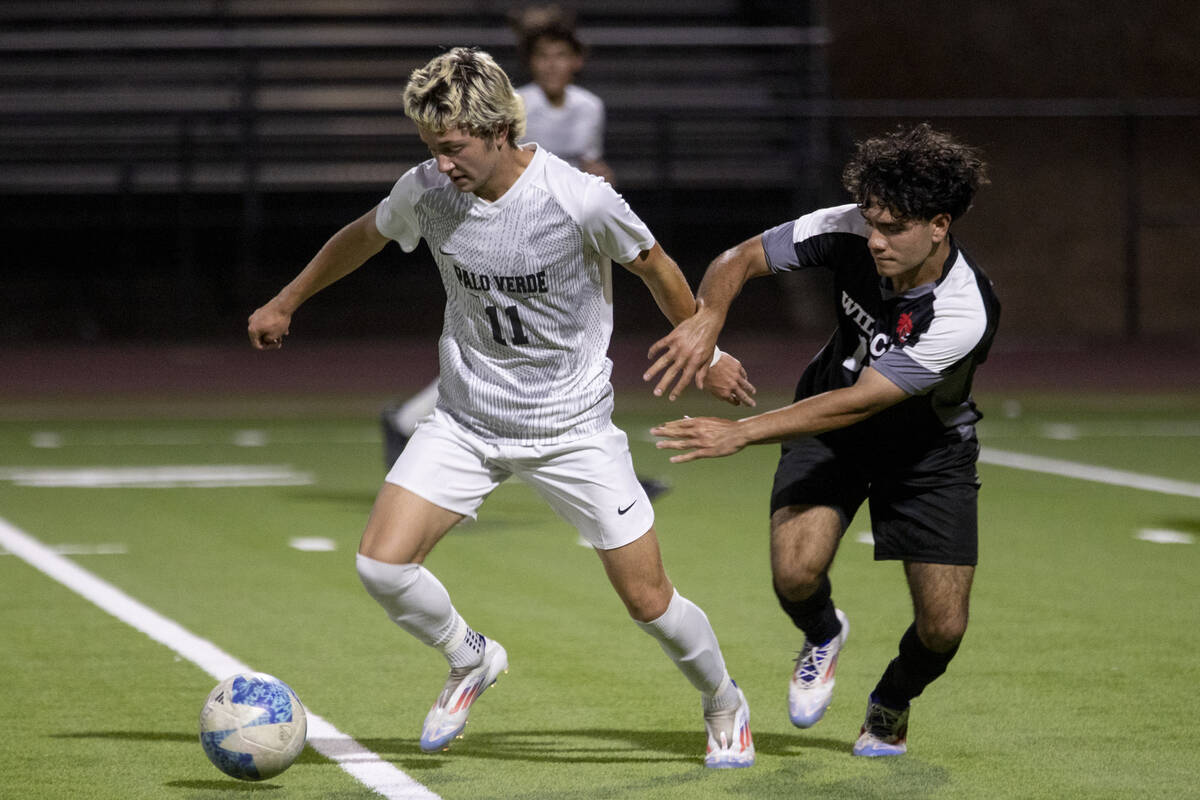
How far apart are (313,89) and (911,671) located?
1557 cm

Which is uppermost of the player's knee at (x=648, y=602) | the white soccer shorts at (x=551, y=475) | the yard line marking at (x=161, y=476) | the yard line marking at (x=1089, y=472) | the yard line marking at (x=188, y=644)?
the white soccer shorts at (x=551, y=475)

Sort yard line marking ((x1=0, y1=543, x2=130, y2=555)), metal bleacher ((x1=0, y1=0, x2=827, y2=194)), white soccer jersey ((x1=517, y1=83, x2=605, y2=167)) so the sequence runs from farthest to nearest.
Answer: metal bleacher ((x1=0, y1=0, x2=827, y2=194)), white soccer jersey ((x1=517, y1=83, x2=605, y2=167)), yard line marking ((x1=0, y1=543, x2=130, y2=555))

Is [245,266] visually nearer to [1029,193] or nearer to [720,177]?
[720,177]

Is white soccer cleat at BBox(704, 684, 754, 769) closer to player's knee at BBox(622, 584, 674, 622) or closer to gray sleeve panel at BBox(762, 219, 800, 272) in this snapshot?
player's knee at BBox(622, 584, 674, 622)

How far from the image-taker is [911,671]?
508 cm

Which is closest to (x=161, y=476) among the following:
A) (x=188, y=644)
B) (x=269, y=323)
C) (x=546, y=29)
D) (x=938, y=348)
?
(x=546, y=29)

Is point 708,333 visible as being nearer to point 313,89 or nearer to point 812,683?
point 812,683

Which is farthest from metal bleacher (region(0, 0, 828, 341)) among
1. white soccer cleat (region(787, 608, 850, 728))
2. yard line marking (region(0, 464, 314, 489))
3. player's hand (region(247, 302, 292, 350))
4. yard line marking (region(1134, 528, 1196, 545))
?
white soccer cleat (region(787, 608, 850, 728))

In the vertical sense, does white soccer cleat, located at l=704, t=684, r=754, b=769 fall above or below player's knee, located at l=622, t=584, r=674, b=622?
below

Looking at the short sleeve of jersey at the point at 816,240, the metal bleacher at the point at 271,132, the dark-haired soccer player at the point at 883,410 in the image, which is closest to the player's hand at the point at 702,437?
the dark-haired soccer player at the point at 883,410

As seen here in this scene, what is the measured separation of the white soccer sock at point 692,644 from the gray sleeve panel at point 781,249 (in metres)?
0.98

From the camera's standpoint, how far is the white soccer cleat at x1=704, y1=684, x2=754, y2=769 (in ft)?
16.4

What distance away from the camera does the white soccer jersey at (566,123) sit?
8.83 meters

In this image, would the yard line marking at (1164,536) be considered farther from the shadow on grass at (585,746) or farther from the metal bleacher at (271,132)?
the metal bleacher at (271,132)
